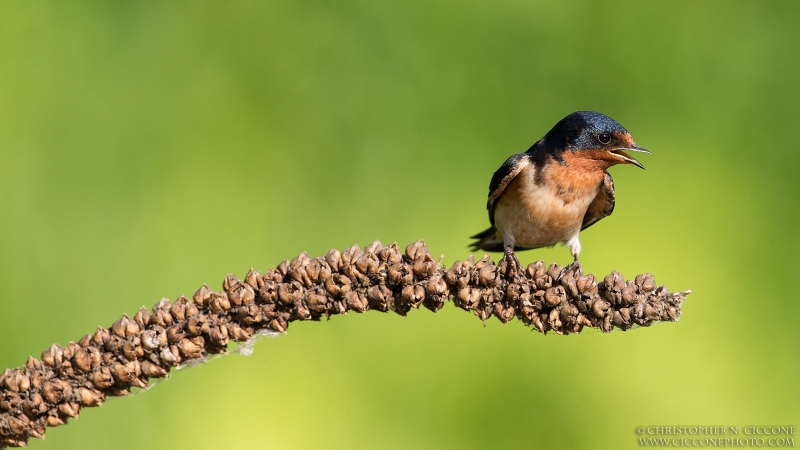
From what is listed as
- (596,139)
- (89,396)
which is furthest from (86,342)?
(596,139)

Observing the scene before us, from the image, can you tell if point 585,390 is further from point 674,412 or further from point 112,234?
point 112,234

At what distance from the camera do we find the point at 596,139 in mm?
4695

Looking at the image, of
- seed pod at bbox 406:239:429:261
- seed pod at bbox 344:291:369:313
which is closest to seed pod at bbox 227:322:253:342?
seed pod at bbox 344:291:369:313

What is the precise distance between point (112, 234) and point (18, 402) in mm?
2525

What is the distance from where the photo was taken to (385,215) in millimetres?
5160

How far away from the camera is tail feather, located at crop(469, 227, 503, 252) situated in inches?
213

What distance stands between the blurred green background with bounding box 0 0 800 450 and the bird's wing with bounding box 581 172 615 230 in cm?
9

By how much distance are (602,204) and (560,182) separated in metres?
0.44

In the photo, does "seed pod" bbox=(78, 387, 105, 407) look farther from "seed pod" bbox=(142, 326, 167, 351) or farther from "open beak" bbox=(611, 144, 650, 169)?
"open beak" bbox=(611, 144, 650, 169)

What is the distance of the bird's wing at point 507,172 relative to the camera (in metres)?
4.95

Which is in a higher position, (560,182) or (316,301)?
(560,182)

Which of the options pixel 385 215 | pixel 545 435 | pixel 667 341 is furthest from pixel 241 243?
pixel 667 341

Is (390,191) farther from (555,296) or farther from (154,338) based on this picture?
(154,338)

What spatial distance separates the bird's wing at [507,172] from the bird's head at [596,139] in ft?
0.70
